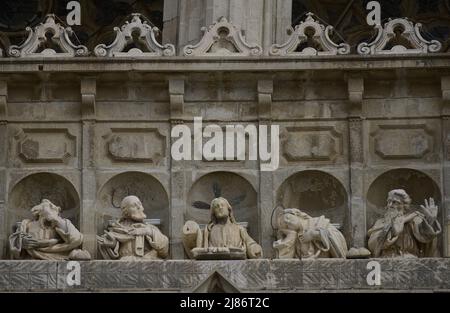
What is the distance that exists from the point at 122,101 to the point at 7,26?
Result: 433 centimetres

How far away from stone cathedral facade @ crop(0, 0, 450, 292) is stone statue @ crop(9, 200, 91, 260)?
1.13 ft

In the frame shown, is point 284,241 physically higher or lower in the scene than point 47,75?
lower

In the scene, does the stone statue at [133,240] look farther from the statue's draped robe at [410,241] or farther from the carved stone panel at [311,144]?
the statue's draped robe at [410,241]

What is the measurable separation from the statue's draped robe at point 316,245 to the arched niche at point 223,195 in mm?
807

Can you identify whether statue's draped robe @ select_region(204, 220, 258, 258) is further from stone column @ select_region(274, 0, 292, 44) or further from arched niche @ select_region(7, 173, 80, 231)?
stone column @ select_region(274, 0, 292, 44)

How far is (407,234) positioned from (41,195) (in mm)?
4952

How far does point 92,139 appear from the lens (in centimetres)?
3375

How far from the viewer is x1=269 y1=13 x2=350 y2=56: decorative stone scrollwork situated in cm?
3366

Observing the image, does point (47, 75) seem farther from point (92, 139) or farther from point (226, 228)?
point (226, 228)

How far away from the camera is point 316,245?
32.8 m

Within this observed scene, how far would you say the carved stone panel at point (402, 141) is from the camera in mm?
33656

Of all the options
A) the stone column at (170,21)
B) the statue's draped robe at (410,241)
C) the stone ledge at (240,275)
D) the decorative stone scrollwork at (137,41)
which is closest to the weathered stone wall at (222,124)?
the decorative stone scrollwork at (137,41)

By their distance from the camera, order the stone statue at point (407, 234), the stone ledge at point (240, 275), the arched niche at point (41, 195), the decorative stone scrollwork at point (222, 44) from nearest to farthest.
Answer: the stone ledge at point (240, 275), the stone statue at point (407, 234), the arched niche at point (41, 195), the decorative stone scrollwork at point (222, 44)

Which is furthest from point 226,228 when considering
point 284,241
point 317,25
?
point 317,25
